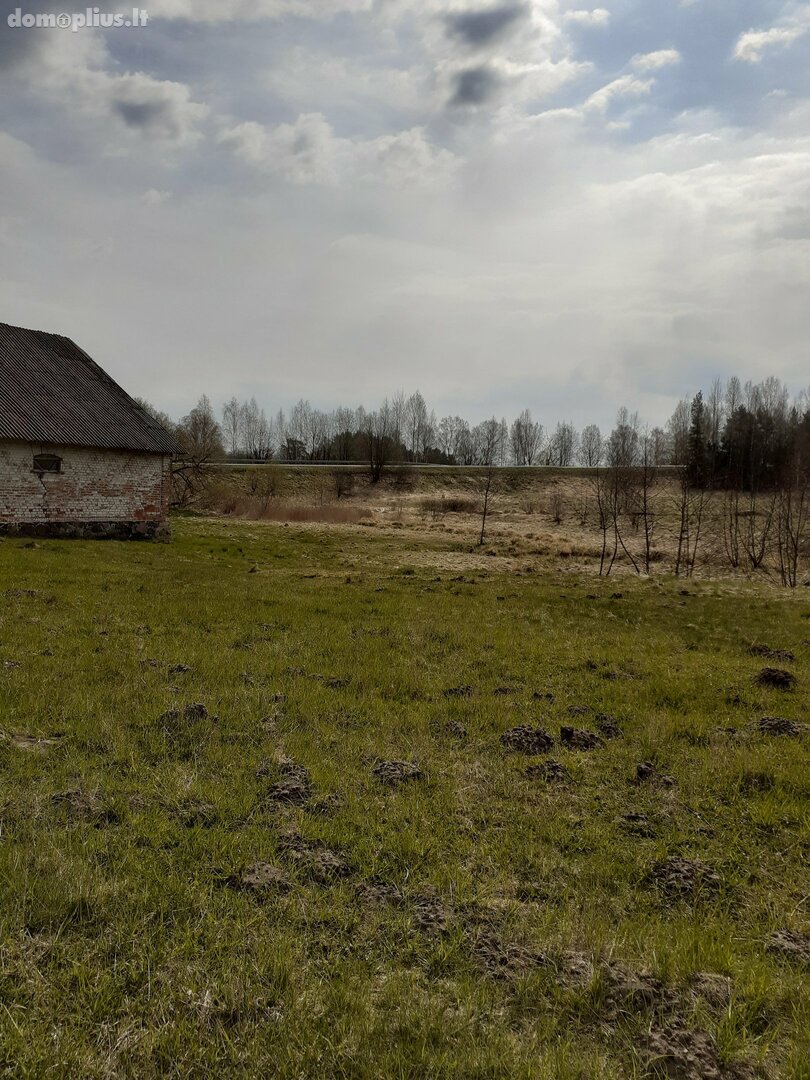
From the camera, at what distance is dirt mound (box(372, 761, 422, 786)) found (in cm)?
488

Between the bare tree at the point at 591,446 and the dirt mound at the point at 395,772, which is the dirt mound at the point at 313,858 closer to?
the dirt mound at the point at 395,772

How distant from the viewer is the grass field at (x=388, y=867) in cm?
254

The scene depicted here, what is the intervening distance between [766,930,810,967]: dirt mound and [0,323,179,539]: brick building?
23.1 meters

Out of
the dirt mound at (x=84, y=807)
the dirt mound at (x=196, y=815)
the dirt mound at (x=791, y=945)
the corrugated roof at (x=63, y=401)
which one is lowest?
the dirt mound at (x=791, y=945)

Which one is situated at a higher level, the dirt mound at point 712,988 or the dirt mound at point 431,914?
the dirt mound at point 431,914

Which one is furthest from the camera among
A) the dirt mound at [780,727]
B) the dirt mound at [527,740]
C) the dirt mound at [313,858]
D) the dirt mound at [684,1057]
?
the dirt mound at [780,727]

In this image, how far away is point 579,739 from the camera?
19.3 ft

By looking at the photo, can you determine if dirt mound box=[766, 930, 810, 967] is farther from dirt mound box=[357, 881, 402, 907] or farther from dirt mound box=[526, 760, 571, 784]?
dirt mound box=[357, 881, 402, 907]

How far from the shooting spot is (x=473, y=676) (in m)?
7.96

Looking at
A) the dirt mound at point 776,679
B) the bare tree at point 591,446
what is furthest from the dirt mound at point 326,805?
the bare tree at point 591,446

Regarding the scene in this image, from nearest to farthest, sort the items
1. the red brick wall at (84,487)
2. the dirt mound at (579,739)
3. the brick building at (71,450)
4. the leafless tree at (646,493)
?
1. the dirt mound at (579,739)
2. the red brick wall at (84,487)
3. the brick building at (71,450)
4. the leafless tree at (646,493)

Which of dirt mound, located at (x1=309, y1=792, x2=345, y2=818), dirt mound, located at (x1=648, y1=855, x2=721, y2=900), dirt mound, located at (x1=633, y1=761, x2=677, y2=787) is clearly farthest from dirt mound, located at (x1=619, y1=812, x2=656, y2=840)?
dirt mound, located at (x1=309, y1=792, x2=345, y2=818)

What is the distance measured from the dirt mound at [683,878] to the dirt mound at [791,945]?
1.41 ft

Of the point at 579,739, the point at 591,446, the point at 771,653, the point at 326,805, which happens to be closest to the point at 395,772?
the point at 326,805
